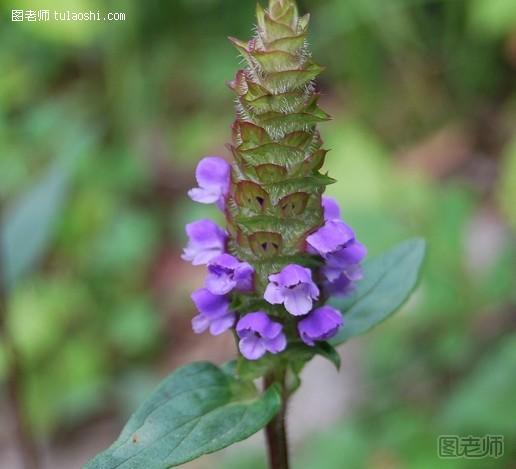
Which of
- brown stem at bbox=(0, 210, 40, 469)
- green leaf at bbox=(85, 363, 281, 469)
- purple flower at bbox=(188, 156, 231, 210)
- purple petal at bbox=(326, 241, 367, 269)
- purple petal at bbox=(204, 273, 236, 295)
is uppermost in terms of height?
purple flower at bbox=(188, 156, 231, 210)

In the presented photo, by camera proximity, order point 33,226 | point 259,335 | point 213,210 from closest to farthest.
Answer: point 259,335 → point 33,226 → point 213,210

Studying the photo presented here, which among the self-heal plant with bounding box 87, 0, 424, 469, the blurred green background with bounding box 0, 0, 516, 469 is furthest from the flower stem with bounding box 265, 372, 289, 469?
the blurred green background with bounding box 0, 0, 516, 469

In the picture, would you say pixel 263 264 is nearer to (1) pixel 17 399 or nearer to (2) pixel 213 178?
(2) pixel 213 178

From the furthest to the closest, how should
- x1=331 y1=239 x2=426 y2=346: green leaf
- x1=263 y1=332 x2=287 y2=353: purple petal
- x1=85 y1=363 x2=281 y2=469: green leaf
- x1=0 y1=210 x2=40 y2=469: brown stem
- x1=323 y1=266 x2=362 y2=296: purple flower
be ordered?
x1=0 y1=210 x2=40 y2=469: brown stem, x1=331 y1=239 x2=426 y2=346: green leaf, x1=323 y1=266 x2=362 y2=296: purple flower, x1=263 y1=332 x2=287 y2=353: purple petal, x1=85 y1=363 x2=281 y2=469: green leaf

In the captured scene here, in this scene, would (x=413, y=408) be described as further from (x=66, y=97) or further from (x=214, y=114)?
(x=66, y=97)

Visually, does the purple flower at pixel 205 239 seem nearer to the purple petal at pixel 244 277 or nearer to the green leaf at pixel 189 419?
the purple petal at pixel 244 277

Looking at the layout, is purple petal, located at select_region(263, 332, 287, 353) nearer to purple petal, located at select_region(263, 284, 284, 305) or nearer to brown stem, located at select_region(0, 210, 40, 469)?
purple petal, located at select_region(263, 284, 284, 305)

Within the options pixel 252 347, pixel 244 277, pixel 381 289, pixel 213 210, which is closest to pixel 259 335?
pixel 252 347

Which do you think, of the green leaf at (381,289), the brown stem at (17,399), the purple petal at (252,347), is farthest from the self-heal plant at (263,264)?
the brown stem at (17,399)
